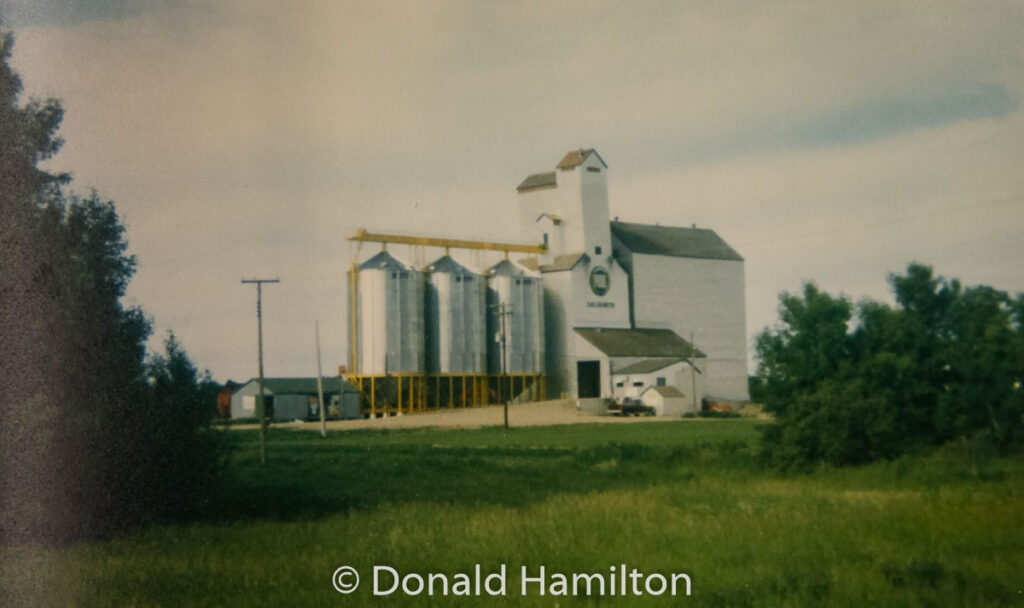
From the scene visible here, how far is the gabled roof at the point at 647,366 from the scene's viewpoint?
6140cm

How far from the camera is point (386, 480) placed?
73.7 feet

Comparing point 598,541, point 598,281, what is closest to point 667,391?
point 598,281

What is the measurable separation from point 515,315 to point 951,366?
51613 mm

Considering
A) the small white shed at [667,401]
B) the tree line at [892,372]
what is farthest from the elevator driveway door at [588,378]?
the tree line at [892,372]

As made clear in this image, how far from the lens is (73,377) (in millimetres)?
14664

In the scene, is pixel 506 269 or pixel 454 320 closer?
pixel 454 320

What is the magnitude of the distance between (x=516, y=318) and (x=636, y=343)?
814cm

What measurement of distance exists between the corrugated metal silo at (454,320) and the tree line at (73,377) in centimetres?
4479

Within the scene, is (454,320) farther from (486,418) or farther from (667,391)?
(667,391)

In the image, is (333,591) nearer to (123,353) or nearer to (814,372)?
(123,353)

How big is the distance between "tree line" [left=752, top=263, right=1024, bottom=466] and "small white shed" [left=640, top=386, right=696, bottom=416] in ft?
123

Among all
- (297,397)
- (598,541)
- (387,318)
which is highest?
(387,318)

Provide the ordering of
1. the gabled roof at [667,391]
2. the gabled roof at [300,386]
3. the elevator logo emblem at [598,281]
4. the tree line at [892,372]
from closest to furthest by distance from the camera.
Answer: the tree line at [892,372] < the gabled roof at [667,391] < the gabled roof at [300,386] < the elevator logo emblem at [598,281]

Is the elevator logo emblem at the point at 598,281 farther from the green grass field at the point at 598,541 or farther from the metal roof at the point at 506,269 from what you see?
the green grass field at the point at 598,541
